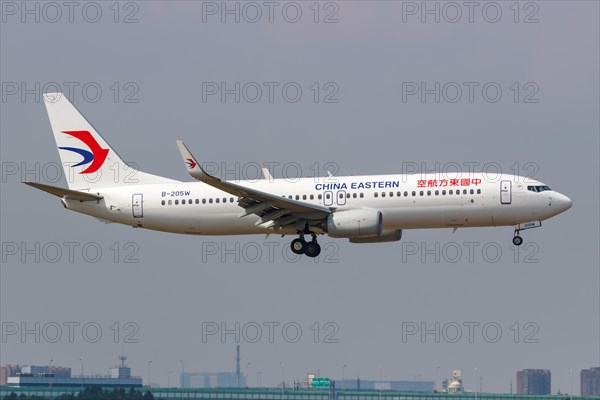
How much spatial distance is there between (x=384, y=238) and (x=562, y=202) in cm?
988

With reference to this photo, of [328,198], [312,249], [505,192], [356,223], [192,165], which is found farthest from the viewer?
[312,249]

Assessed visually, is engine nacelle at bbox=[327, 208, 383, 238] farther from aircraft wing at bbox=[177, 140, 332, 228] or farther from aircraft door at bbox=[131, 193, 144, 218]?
aircraft door at bbox=[131, 193, 144, 218]

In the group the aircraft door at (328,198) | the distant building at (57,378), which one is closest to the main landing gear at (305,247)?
the aircraft door at (328,198)

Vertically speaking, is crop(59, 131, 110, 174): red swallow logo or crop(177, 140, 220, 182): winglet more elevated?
crop(59, 131, 110, 174): red swallow logo

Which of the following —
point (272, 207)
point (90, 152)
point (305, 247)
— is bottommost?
point (305, 247)

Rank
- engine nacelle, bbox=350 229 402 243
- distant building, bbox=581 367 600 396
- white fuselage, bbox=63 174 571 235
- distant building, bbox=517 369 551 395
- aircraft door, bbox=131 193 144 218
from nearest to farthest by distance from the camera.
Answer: white fuselage, bbox=63 174 571 235, engine nacelle, bbox=350 229 402 243, aircraft door, bbox=131 193 144 218, distant building, bbox=581 367 600 396, distant building, bbox=517 369 551 395

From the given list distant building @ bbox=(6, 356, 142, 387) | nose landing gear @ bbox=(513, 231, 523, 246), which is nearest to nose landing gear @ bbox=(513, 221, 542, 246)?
nose landing gear @ bbox=(513, 231, 523, 246)

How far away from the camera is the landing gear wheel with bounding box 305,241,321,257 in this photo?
232 ft

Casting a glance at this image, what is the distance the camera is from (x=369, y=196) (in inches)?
2680

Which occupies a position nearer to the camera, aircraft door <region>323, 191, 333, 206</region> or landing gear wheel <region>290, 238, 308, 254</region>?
aircraft door <region>323, 191, 333, 206</region>

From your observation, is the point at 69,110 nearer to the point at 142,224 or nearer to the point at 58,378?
the point at 142,224

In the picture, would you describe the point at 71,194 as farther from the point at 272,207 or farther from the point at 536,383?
the point at 536,383

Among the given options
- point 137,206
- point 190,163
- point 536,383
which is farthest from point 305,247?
point 536,383

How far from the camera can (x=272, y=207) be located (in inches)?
2692
